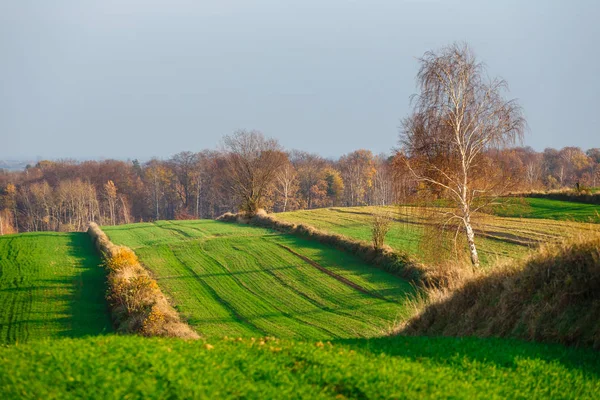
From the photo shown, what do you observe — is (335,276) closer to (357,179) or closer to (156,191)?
(357,179)

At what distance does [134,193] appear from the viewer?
346 feet

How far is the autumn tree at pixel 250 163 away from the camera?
6159cm

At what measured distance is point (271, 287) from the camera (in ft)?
97.4

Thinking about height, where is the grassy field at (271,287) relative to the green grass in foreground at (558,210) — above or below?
below

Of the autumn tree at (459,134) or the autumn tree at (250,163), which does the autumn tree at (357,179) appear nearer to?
the autumn tree at (250,163)

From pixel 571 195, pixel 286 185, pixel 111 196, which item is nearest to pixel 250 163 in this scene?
pixel 286 185

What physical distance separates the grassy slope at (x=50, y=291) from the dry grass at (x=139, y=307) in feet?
3.04

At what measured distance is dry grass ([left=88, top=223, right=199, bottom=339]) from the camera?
69.1 ft

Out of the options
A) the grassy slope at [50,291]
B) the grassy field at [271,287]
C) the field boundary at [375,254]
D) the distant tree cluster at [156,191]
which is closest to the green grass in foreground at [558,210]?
the field boundary at [375,254]

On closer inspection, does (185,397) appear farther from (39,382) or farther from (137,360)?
(39,382)

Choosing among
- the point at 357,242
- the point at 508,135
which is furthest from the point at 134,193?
the point at 508,135

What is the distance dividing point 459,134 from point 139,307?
17461 millimetres

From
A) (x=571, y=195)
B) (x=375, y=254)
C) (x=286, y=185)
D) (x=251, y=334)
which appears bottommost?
(x=251, y=334)

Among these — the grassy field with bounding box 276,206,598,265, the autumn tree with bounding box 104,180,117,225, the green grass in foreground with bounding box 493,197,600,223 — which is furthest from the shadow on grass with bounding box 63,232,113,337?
the autumn tree with bounding box 104,180,117,225
